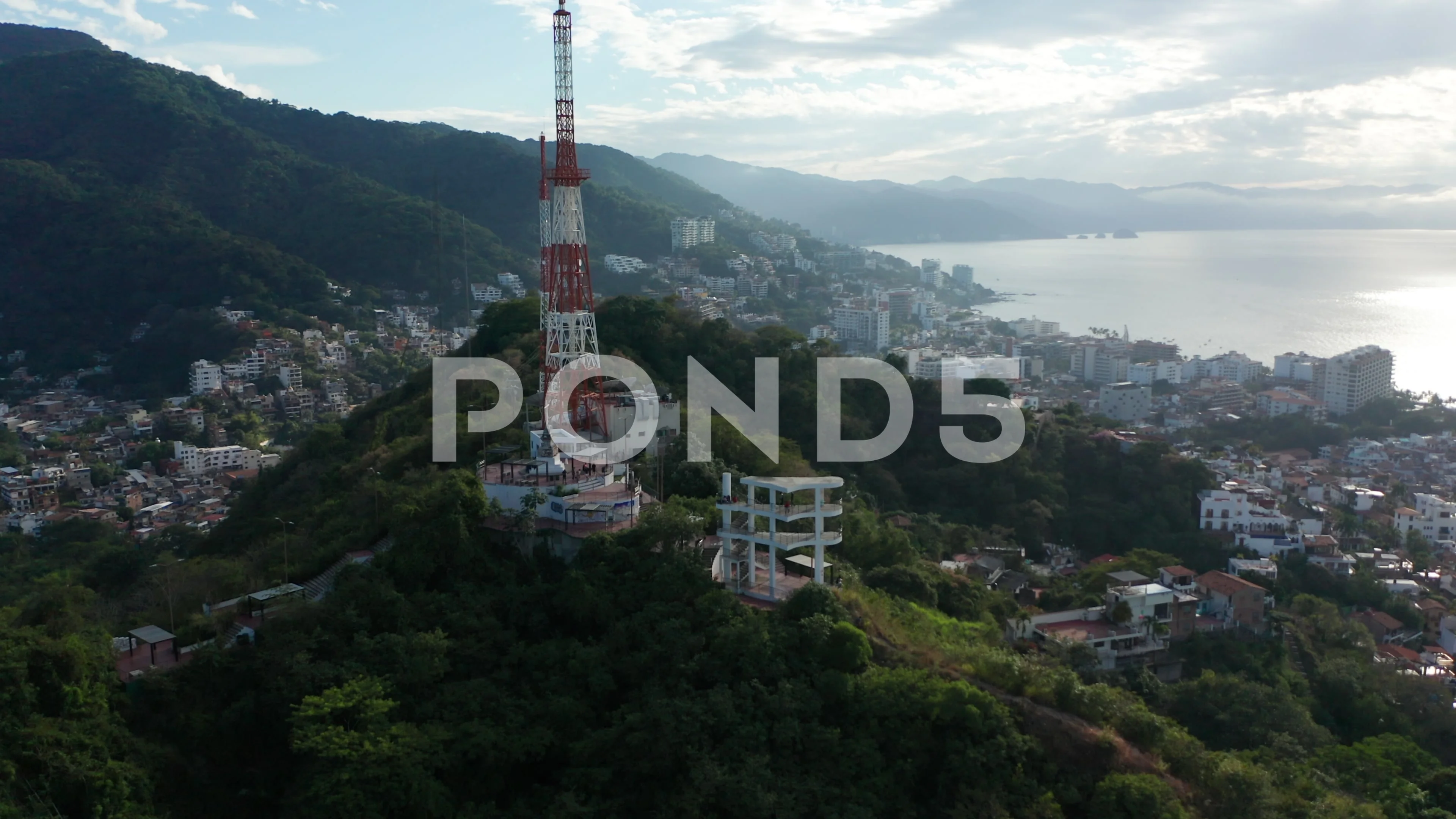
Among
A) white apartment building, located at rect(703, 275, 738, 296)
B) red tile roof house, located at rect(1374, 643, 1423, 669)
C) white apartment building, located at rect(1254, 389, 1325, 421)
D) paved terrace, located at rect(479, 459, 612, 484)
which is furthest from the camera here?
white apartment building, located at rect(703, 275, 738, 296)

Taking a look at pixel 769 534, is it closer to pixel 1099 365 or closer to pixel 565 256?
pixel 565 256

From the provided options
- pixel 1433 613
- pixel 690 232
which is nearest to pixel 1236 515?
pixel 1433 613

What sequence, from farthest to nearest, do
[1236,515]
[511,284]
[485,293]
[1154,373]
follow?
[511,284] < [1154,373] < [485,293] < [1236,515]

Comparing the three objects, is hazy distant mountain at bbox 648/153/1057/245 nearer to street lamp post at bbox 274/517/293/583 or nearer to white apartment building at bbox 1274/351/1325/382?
white apartment building at bbox 1274/351/1325/382

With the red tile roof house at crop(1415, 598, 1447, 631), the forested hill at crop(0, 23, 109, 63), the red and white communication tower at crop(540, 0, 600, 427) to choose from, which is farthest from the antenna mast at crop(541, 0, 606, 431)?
the forested hill at crop(0, 23, 109, 63)

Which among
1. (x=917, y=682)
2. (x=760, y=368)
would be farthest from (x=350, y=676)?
(x=760, y=368)

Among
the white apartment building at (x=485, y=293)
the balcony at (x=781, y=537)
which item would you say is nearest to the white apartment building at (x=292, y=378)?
the white apartment building at (x=485, y=293)
